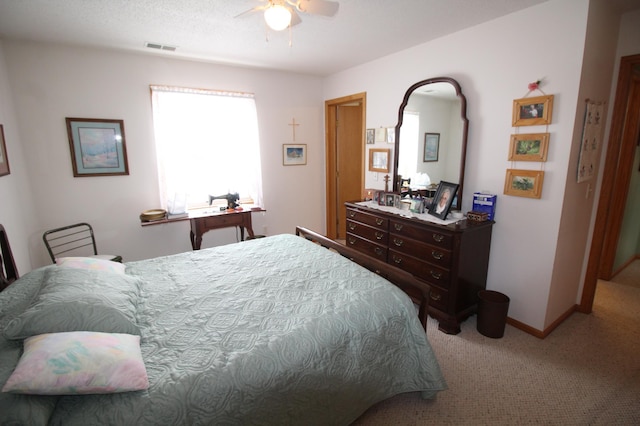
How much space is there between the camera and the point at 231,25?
2482mm

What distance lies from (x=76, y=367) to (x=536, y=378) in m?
2.55

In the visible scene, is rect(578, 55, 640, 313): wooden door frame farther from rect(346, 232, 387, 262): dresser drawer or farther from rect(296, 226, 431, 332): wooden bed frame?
rect(346, 232, 387, 262): dresser drawer

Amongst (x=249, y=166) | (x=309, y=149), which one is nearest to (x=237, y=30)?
(x=249, y=166)

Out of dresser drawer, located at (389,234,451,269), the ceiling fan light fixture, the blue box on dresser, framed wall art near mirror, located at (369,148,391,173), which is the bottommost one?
dresser drawer, located at (389,234,451,269)

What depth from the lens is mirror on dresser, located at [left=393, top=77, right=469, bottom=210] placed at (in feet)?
9.00

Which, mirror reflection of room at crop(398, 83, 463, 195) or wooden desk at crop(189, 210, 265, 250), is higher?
mirror reflection of room at crop(398, 83, 463, 195)

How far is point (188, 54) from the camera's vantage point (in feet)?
10.6

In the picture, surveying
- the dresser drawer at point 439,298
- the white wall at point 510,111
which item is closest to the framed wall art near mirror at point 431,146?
the white wall at point 510,111

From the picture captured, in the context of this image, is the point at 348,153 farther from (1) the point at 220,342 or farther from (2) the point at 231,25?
(1) the point at 220,342

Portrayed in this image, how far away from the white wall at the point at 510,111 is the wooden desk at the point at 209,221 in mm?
2458

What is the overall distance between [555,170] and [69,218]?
449 centimetres

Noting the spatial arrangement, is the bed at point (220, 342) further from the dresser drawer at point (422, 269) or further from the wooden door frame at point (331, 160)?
the wooden door frame at point (331, 160)

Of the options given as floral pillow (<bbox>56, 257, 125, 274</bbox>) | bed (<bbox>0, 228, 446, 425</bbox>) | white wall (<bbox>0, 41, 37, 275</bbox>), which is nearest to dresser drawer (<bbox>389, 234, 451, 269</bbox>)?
bed (<bbox>0, 228, 446, 425</bbox>)

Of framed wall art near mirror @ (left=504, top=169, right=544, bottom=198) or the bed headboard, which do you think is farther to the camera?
framed wall art near mirror @ (left=504, top=169, right=544, bottom=198)
